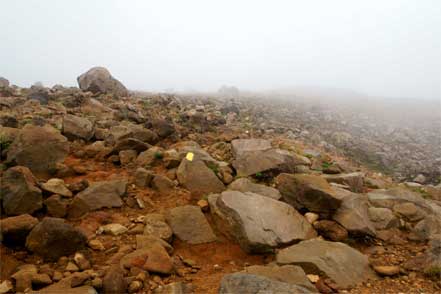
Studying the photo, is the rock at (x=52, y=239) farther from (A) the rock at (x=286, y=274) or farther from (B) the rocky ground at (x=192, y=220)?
(A) the rock at (x=286, y=274)

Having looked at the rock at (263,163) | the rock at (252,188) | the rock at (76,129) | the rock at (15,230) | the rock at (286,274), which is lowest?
the rock at (286,274)

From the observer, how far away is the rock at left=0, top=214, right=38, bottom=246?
4465mm

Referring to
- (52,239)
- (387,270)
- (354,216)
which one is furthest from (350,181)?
(52,239)

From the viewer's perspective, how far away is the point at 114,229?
16.8ft

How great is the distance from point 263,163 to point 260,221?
202 centimetres

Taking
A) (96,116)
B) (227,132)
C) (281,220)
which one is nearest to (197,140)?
(227,132)

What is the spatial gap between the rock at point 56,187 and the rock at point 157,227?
1.28 meters

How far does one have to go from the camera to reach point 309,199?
19.3 feet

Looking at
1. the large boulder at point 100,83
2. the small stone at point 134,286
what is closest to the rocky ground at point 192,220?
the small stone at point 134,286

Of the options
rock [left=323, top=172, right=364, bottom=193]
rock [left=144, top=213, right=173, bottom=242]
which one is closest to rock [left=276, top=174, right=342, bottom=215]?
rock [left=323, top=172, right=364, bottom=193]

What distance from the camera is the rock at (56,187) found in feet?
18.0

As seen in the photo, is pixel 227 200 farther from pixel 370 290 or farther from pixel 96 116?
pixel 96 116

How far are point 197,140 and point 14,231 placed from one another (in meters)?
4.99

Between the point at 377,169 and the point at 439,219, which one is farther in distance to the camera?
the point at 377,169
